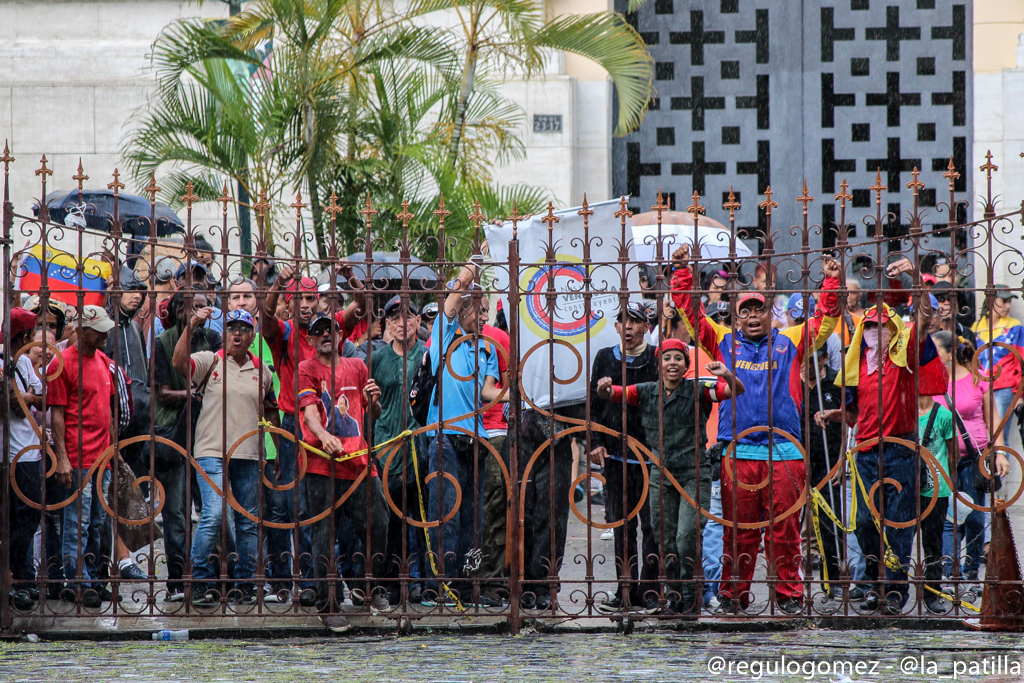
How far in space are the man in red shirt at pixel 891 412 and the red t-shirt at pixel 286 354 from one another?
3.44m

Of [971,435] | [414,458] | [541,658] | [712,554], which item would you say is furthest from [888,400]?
[414,458]

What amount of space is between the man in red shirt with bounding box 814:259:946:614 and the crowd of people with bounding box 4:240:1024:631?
0.06ft

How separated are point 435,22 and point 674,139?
3.40 meters

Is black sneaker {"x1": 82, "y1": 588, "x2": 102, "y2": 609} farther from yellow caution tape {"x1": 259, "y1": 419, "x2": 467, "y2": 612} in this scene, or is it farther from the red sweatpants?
the red sweatpants

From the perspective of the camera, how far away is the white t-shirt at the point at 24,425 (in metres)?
7.91

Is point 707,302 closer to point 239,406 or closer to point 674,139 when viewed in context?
point 239,406

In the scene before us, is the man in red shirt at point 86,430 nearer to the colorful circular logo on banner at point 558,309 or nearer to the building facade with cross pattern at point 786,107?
the colorful circular logo on banner at point 558,309

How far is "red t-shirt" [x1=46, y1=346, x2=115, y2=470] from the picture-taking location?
8.13m

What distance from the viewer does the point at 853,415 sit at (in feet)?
28.7

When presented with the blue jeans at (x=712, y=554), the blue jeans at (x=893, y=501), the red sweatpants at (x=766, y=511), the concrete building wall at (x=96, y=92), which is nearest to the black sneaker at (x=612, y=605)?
the blue jeans at (x=712, y=554)

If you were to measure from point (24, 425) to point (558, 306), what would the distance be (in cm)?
348

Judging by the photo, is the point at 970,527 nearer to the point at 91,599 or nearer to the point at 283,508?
the point at 283,508

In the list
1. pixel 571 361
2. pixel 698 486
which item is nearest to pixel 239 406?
pixel 571 361

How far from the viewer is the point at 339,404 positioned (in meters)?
8.05
